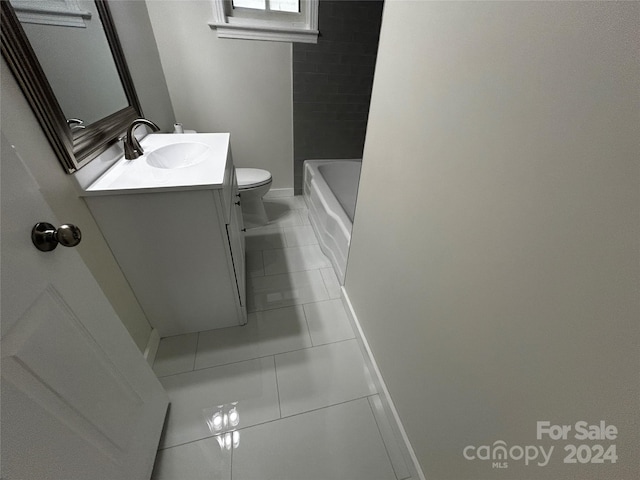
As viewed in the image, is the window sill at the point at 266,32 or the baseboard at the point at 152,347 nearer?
the baseboard at the point at 152,347

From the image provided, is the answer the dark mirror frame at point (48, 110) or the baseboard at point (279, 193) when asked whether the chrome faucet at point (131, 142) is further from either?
the baseboard at point (279, 193)

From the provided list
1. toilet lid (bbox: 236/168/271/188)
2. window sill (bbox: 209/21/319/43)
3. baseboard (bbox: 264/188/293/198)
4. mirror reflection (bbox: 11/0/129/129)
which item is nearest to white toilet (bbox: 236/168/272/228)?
toilet lid (bbox: 236/168/271/188)

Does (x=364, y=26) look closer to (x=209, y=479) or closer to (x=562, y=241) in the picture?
(x=562, y=241)

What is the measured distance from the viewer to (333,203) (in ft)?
5.74

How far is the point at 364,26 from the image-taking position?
1982 millimetres

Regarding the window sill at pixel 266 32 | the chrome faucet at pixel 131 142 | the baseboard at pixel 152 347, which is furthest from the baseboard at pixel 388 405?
the window sill at pixel 266 32

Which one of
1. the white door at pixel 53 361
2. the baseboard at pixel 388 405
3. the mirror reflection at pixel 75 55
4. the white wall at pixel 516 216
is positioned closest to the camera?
the white wall at pixel 516 216

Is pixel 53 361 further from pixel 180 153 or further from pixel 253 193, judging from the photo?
pixel 253 193

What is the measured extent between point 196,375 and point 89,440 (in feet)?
1.96

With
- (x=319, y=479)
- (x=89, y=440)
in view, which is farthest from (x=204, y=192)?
(x=319, y=479)

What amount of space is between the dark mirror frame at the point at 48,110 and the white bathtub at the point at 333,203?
115 cm

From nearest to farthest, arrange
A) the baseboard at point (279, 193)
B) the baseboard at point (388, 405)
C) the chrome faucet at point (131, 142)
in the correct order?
the baseboard at point (388, 405), the chrome faucet at point (131, 142), the baseboard at point (279, 193)

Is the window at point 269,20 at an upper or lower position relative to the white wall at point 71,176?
upper

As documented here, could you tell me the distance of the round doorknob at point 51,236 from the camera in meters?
0.47
